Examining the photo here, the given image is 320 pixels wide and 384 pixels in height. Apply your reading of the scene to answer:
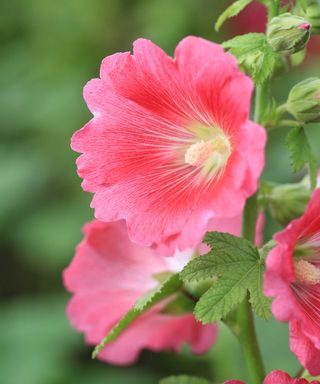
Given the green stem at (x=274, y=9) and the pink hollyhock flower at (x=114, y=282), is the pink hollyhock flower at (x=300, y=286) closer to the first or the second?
Answer: the green stem at (x=274, y=9)

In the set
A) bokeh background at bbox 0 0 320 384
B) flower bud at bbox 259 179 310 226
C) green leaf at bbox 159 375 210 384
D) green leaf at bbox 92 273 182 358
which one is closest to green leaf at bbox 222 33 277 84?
flower bud at bbox 259 179 310 226

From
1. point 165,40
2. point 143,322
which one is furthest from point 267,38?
point 165,40

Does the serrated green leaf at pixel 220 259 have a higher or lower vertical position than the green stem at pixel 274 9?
lower

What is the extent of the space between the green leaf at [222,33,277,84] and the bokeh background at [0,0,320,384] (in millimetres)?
1833

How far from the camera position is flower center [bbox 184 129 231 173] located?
5.00 ft

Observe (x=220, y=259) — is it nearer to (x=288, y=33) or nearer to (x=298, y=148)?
(x=298, y=148)

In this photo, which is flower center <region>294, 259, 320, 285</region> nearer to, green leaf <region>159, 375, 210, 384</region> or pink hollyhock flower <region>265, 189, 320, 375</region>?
pink hollyhock flower <region>265, 189, 320, 375</region>

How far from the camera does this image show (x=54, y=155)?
4531mm

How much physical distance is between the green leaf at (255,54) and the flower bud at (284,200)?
10.6 inches

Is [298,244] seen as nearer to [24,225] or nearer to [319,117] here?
[319,117]

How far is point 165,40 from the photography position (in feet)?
15.1

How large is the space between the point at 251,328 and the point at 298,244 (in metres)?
0.21

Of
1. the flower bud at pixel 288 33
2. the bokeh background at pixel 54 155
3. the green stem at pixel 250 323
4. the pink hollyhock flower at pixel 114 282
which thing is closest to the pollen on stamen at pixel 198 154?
the green stem at pixel 250 323

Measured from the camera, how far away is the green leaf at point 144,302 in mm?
1529
